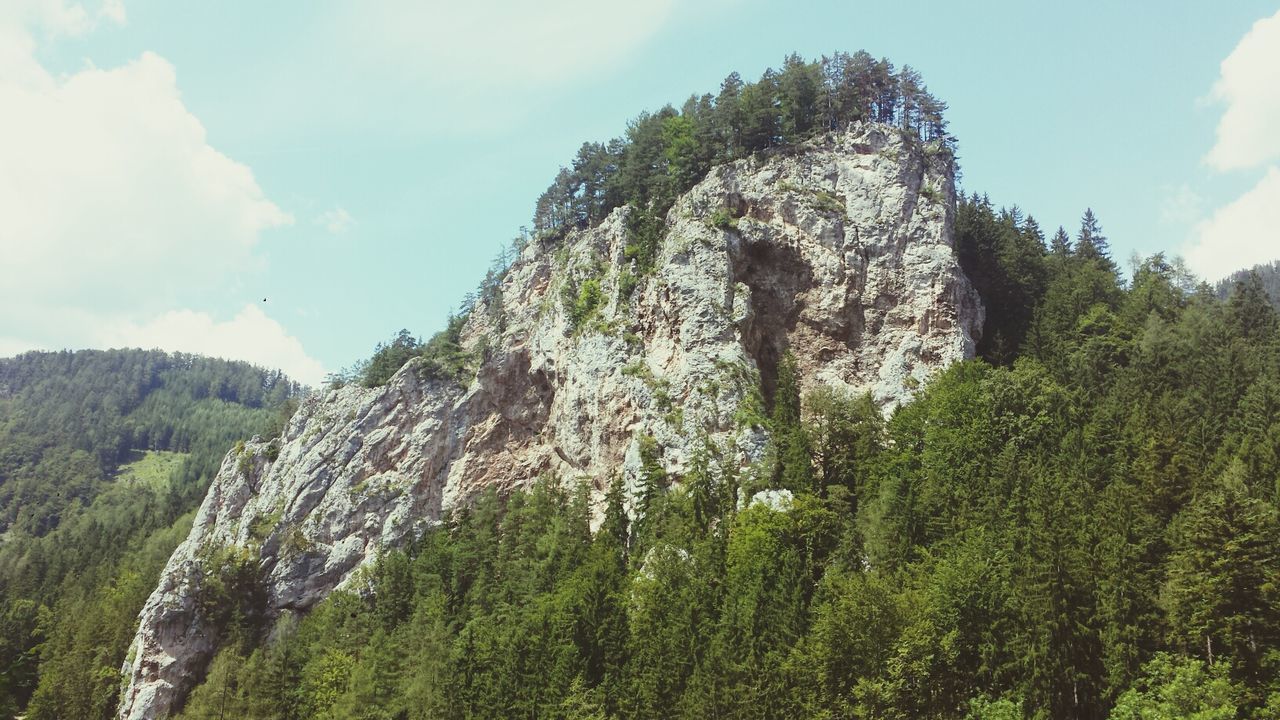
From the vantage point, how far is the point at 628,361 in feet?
274

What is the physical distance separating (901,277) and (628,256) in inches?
1070

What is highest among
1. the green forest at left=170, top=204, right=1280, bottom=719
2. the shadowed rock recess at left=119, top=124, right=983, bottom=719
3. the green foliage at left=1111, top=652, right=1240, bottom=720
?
the shadowed rock recess at left=119, top=124, right=983, bottom=719

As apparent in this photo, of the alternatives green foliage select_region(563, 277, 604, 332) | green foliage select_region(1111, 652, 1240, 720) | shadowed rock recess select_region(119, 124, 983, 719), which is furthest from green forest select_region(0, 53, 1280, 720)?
green foliage select_region(563, 277, 604, 332)

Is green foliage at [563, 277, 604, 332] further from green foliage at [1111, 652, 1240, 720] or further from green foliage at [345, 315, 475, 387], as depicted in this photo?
green foliage at [1111, 652, 1240, 720]

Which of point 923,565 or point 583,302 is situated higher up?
point 583,302

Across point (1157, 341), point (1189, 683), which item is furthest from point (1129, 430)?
point (1189, 683)

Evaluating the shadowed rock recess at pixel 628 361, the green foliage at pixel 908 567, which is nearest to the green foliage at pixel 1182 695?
the green foliage at pixel 908 567

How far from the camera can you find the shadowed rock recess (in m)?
78.0

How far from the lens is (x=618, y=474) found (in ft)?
260

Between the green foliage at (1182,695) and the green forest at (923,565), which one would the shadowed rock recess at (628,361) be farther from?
the green foliage at (1182,695)

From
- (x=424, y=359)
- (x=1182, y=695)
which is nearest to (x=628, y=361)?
(x=424, y=359)

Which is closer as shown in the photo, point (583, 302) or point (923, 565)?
point (923, 565)

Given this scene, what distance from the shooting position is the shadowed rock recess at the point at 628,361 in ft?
256

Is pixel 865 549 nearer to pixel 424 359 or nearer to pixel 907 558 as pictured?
pixel 907 558
